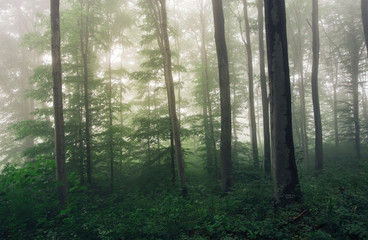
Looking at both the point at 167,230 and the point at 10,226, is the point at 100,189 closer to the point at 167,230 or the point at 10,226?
the point at 10,226

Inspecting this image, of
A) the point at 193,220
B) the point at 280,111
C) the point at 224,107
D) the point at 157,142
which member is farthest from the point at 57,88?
the point at 280,111

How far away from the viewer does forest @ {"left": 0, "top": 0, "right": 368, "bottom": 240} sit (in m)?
4.59

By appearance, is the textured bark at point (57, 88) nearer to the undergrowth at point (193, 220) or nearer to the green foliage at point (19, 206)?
the undergrowth at point (193, 220)

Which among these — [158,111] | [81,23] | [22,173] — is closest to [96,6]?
[81,23]

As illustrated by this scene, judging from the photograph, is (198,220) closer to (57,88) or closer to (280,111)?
(280,111)

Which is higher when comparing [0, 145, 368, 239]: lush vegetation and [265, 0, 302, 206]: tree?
[265, 0, 302, 206]: tree

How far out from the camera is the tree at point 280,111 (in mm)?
5336

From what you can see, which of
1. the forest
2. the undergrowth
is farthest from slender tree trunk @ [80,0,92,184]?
the undergrowth

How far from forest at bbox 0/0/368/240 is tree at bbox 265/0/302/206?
29 millimetres

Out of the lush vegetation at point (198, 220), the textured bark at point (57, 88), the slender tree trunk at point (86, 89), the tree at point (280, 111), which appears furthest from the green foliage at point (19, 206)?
the tree at point (280, 111)

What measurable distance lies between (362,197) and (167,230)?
4836mm

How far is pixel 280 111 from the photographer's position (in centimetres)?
540

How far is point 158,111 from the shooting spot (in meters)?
13.0

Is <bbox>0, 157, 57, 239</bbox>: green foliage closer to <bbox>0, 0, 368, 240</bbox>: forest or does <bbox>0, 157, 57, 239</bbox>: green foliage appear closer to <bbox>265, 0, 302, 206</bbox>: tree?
<bbox>0, 0, 368, 240</bbox>: forest
